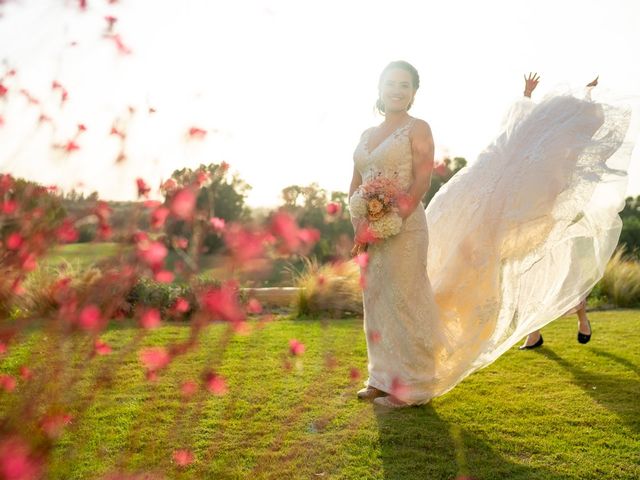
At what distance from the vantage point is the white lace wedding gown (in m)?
4.82

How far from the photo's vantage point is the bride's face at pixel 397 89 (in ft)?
16.0

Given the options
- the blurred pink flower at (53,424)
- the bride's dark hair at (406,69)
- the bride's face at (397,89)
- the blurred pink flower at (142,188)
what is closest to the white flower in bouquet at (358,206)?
the bride's face at (397,89)

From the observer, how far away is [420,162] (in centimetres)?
482

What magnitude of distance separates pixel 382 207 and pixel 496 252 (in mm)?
902

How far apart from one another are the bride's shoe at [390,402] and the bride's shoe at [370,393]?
4.3 inches

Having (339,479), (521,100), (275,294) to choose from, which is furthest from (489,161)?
(275,294)

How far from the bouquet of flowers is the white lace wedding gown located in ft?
0.51

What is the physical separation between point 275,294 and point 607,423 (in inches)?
262

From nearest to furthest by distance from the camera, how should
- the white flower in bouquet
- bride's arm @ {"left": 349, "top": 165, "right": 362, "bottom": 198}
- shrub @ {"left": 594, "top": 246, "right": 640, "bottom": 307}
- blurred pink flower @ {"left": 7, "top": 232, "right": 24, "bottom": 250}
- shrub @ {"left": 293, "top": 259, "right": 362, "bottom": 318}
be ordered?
1. blurred pink flower @ {"left": 7, "top": 232, "right": 24, "bottom": 250}
2. the white flower in bouquet
3. bride's arm @ {"left": 349, "top": 165, "right": 362, "bottom": 198}
4. shrub @ {"left": 293, "top": 259, "right": 362, "bottom": 318}
5. shrub @ {"left": 594, "top": 246, "right": 640, "bottom": 307}

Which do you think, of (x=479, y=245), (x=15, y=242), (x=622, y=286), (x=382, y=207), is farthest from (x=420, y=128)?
(x=622, y=286)

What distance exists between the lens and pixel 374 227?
4.71 m

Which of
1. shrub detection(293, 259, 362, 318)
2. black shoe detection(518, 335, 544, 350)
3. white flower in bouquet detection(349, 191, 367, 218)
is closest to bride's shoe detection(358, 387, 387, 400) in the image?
white flower in bouquet detection(349, 191, 367, 218)

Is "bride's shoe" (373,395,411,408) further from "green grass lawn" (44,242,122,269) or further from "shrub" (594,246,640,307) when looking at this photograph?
"shrub" (594,246,640,307)

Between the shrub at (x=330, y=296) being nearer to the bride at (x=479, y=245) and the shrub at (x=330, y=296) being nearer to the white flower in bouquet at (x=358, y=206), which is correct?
the bride at (x=479, y=245)
